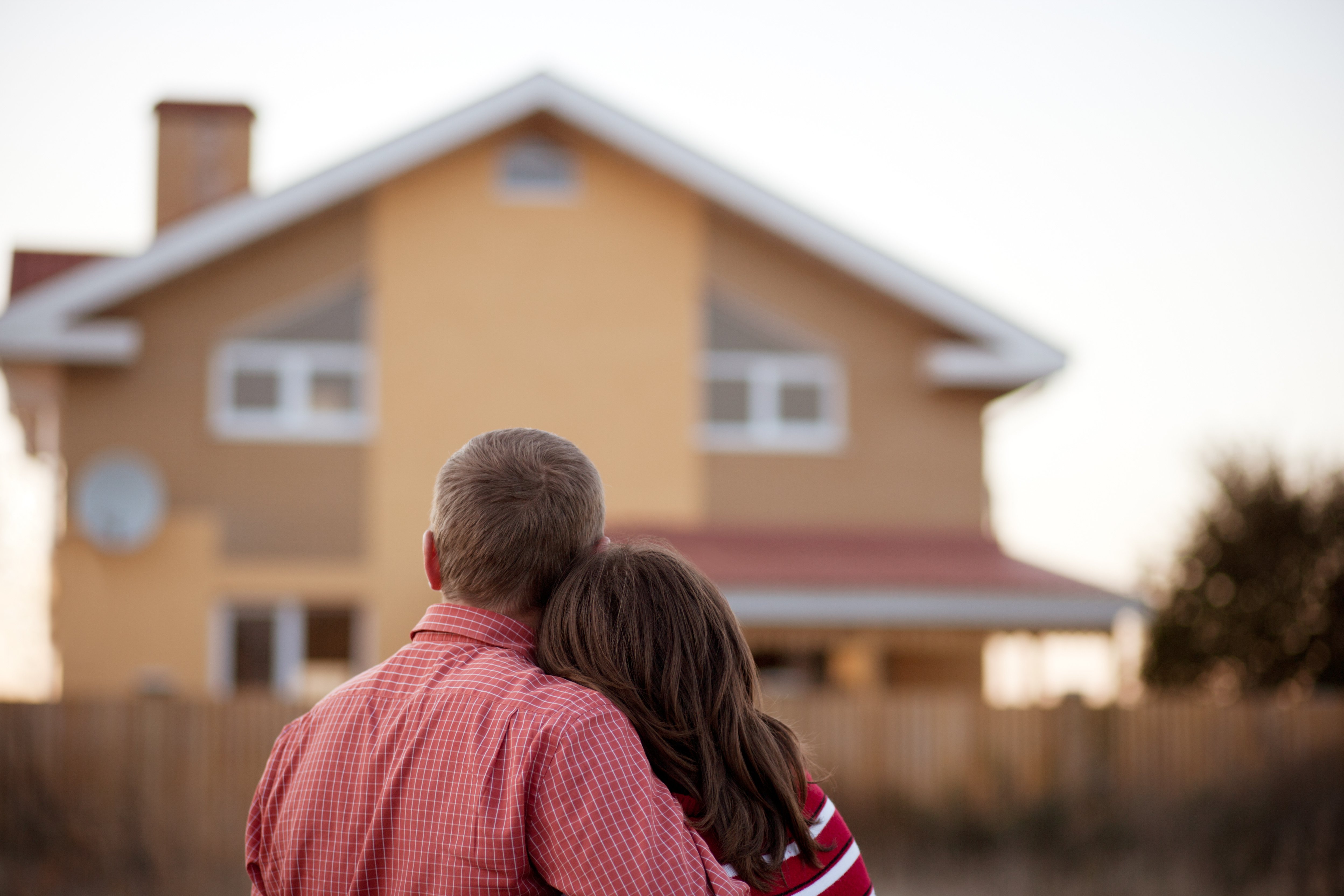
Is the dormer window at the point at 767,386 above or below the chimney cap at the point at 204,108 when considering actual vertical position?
below

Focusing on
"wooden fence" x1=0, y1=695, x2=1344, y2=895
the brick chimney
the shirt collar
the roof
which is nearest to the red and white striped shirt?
the shirt collar

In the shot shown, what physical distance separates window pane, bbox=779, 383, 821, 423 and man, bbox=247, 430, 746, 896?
14.3 meters

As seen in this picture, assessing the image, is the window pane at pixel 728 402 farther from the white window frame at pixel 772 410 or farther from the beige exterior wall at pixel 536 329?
the beige exterior wall at pixel 536 329

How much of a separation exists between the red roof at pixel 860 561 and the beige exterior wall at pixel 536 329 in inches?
36.0

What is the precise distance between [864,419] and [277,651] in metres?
7.28

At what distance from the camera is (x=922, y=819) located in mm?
12133

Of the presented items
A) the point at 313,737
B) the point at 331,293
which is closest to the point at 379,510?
the point at 331,293

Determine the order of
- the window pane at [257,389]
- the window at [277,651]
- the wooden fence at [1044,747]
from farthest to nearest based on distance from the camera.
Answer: the window pane at [257,389] < the window at [277,651] < the wooden fence at [1044,747]

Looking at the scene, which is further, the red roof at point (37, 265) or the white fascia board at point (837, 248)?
the red roof at point (37, 265)

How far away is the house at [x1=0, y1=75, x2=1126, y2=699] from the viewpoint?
14906mm

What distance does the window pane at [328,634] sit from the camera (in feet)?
51.0

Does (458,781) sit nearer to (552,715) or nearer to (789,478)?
(552,715)

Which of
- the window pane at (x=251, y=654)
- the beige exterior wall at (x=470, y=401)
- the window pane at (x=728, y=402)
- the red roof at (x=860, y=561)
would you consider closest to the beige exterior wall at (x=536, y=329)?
the beige exterior wall at (x=470, y=401)

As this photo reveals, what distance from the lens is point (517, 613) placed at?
A: 236 cm
